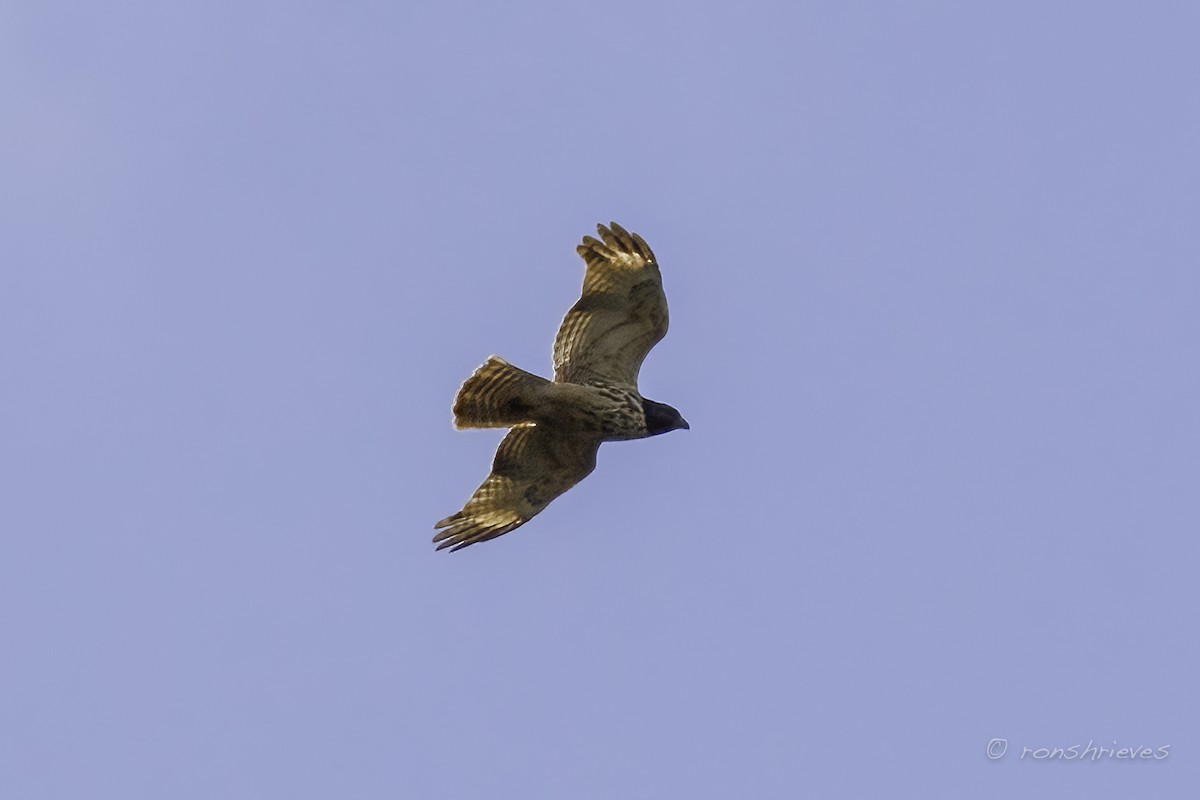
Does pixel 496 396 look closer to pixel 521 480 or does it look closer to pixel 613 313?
pixel 521 480

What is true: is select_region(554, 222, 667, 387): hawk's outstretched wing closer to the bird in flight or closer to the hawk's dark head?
the bird in flight

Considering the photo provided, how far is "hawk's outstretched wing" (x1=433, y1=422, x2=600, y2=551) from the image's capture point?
15750 millimetres

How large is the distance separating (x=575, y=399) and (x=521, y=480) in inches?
43.0

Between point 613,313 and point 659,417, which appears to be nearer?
point 659,417

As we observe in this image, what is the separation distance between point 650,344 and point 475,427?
7.00ft

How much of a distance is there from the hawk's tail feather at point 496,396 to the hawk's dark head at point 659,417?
116 centimetres

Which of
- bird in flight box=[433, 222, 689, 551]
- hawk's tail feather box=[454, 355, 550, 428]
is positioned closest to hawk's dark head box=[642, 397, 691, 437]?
bird in flight box=[433, 222, 689, 551]

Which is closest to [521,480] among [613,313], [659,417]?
[659,417]

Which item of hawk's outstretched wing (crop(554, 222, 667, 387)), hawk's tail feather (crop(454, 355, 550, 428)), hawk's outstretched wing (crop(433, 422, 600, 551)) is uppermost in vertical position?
hawk's outstretched wing (crop(554, 222, 667, 387))

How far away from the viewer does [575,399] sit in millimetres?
15547

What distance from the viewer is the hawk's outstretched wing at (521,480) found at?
15.8 meters

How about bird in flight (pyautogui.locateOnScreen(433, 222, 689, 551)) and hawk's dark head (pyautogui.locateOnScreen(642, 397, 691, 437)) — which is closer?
bird in flight (pyautogui.locateOnScreen(433, 222, 689, 551))

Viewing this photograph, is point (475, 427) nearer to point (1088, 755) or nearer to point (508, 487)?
point (508, 487)

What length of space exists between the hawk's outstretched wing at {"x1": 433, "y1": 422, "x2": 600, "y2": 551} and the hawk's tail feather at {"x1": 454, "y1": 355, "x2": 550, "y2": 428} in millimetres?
324
